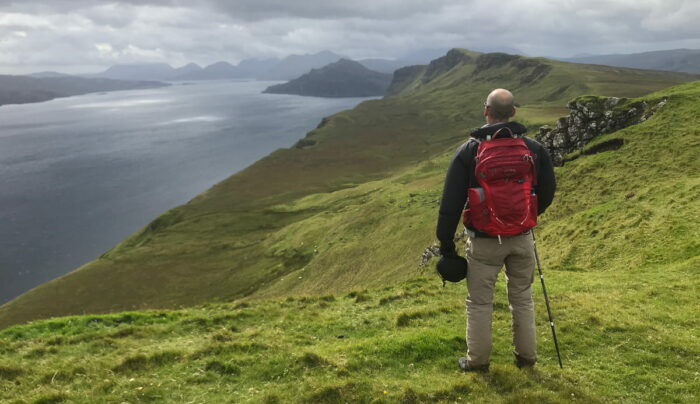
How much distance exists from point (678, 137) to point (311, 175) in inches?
4755

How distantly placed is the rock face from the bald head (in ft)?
114

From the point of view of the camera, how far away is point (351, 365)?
31.1ft

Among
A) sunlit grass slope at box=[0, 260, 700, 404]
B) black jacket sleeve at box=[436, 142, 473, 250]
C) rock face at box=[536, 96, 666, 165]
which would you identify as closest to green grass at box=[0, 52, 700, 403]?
sunlit grass slope at box=[0, 260, 700, 404]

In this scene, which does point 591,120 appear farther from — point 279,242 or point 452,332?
point 279,242

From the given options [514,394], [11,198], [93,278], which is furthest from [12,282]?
[514,394]

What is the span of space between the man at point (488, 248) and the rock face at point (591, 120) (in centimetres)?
3445

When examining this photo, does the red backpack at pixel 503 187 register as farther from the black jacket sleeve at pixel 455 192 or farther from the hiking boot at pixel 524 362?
the hiking boot at pixel 524 362

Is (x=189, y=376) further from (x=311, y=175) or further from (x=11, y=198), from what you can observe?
(x=11, y=198)

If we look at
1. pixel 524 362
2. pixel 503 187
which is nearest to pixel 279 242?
pixel 524 362

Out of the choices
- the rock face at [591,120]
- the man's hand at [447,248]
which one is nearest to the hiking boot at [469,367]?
the man's hand at [447,248]

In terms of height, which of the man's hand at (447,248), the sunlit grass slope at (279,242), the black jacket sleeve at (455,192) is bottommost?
the sunlit grass slope at (279,242)

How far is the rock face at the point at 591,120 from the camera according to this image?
3703 centimetres

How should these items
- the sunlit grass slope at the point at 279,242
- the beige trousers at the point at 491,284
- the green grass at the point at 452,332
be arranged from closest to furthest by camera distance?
the beige trousers at the point at 491,284
the green grass at the point at 452,332
the sunlit grass slope at the point at 279,242

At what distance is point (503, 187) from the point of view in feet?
24.1
